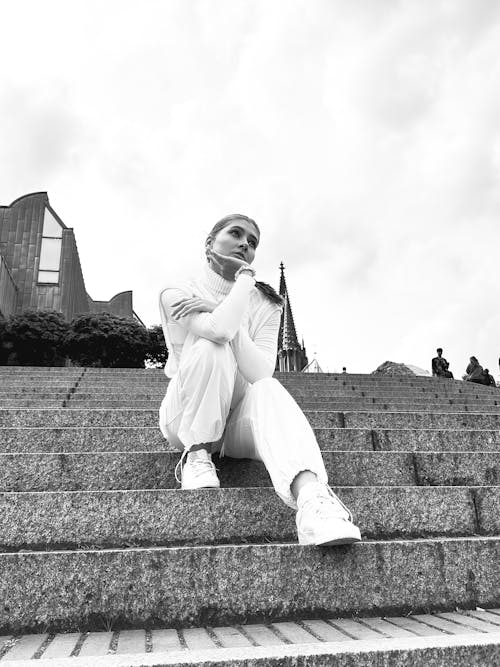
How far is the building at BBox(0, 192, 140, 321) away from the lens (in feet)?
122

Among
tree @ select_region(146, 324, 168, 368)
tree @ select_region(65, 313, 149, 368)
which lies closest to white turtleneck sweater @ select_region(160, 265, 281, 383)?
tree @ select_region(65, 313, 149, 368)

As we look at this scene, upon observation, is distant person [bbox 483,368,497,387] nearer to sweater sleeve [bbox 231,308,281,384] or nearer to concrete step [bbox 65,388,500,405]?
concrete step [bbox 65,388,500,405]

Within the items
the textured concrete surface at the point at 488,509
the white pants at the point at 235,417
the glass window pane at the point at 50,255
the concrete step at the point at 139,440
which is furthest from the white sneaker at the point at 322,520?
the glass window pane at the point at 50,255

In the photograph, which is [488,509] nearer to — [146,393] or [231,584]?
[231,584]

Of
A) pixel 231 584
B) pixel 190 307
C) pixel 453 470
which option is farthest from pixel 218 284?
pixel 453 470

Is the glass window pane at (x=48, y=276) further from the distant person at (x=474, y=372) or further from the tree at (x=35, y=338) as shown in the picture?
the distant person at (x=474, y=372)

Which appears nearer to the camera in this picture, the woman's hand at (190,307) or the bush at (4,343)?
the woman's hand at (190,307)

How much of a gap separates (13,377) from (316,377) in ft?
20.3

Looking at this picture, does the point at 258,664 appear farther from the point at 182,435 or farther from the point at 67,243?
the point at 67,243

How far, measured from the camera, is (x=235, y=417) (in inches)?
96.9

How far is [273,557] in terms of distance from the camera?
1778mm

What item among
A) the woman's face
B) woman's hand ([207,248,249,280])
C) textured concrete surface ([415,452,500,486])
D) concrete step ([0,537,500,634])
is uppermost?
the woman's face

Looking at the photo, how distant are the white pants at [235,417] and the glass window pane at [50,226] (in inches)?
1580

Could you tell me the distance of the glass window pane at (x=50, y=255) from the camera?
3819cm
